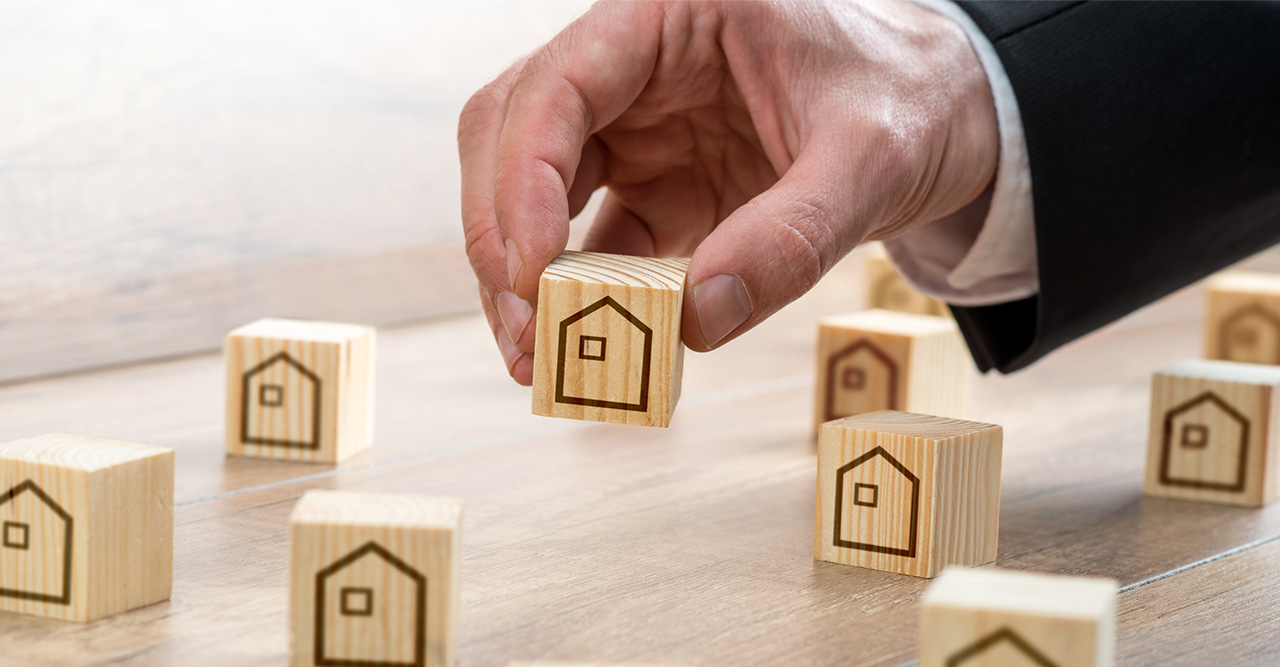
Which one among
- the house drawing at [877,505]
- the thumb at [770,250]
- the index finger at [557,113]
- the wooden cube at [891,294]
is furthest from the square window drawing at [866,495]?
the wooden cube at [891,294]

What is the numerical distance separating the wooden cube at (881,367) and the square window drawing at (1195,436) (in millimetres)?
280

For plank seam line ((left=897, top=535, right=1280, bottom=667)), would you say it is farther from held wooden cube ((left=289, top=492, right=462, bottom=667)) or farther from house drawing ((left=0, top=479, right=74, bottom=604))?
house drawing ((left=0, top=479, right=74, bottom=604))

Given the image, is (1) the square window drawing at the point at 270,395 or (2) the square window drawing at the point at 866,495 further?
(1) the square window drawing at the point at 270,395

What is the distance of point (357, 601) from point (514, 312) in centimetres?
33

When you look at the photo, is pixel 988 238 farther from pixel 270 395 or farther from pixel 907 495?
pixel 270 395

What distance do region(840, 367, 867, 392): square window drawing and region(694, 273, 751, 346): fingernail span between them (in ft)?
1.70

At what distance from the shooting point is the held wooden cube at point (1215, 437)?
112 cm

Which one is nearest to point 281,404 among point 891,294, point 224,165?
point 224,165

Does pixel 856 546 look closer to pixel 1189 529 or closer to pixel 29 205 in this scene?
pixel 1189 529

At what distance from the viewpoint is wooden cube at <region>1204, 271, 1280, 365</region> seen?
5.55ft

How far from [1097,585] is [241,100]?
1.49 meters

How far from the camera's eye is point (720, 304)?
2.81 ft

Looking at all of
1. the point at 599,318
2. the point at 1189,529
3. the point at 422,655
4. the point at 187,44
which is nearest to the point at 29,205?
the point at 187,44

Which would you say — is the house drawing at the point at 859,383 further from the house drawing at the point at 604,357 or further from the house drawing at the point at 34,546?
the house drawing at the point at 34,546
